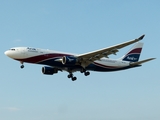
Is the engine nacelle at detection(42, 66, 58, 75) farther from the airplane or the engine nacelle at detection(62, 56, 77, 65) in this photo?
the engine nacelle at detection(62, 56, 77, 65)

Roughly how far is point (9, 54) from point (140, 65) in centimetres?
2208

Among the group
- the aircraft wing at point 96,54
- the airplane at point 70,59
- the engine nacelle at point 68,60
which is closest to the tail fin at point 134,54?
the airplane at point 70,59

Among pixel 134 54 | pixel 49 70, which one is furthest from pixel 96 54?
pixel 134 54

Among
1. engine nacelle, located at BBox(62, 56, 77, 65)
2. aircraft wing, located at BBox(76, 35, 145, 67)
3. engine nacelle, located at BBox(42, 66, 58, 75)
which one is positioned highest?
aircraft wing, located at BBox(76, 35, 145, 67)

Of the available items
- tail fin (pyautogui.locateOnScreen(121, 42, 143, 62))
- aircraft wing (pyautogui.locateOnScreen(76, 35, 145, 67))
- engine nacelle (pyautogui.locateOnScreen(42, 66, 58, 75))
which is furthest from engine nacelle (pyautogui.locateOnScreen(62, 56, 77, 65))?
tail fin (pyautogui.locateOnScreen(121, 42, 143, 62))

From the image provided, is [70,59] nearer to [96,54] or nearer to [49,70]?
[96,54]

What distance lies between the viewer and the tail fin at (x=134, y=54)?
63759 mm

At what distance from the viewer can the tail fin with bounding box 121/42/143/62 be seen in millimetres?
63759

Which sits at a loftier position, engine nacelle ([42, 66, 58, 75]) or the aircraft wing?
the aircraft wing

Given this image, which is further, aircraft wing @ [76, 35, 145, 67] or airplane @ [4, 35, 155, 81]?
airplane @ [4, 35, 155, 81]

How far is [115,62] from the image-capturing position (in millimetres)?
60031

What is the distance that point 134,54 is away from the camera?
65250mm

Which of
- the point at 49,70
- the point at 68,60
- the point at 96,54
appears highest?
the point at 96,54

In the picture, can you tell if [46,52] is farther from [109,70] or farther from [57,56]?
[109,70]
